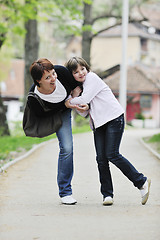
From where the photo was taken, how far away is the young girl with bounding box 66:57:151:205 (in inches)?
244

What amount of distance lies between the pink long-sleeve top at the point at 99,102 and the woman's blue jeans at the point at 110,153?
0.33 ft

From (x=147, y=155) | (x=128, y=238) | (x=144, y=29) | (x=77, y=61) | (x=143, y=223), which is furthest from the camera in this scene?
(x=144, y=29)

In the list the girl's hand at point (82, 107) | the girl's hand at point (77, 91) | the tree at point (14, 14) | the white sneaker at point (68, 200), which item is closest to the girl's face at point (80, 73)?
the girl's hand at point (77, 91)

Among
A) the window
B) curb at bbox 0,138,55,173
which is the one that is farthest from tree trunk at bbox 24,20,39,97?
the window

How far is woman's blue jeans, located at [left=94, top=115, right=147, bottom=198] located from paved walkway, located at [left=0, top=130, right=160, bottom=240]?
291mm

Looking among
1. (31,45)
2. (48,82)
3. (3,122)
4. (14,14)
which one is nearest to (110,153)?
(48,82)

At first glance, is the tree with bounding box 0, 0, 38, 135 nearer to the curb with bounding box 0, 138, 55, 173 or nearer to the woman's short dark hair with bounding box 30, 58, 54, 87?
the curb with bounding box 0, 138, 55, 173

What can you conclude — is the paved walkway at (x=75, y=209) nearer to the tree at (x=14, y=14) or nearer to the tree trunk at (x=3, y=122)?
the tree at (x=14, y=14)

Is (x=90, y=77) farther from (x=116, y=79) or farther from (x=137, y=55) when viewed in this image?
(x=137, y=55)

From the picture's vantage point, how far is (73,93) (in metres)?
6.42

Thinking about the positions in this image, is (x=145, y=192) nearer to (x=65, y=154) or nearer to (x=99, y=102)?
(x=65, y=154)

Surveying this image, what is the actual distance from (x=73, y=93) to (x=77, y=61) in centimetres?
42

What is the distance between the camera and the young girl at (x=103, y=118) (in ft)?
20.3

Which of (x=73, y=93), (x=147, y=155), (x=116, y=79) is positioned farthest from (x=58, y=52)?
(x=73, y=93)
